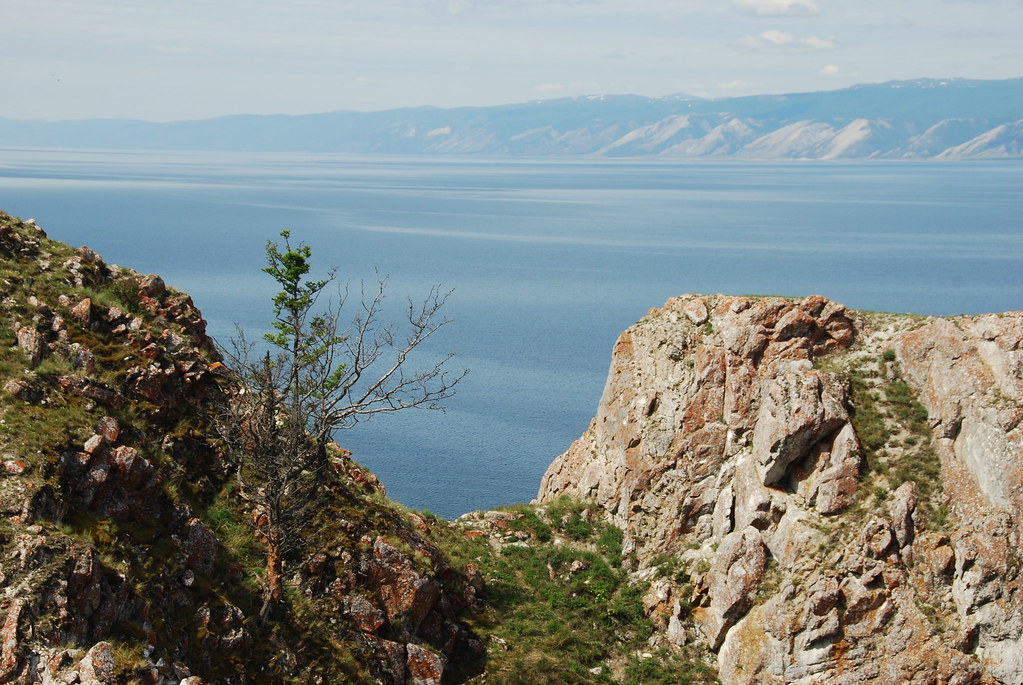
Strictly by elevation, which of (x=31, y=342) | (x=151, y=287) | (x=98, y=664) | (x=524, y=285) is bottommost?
(x=524, y=285)

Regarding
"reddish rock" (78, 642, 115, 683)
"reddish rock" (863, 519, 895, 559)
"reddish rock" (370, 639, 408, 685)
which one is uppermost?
"reddish rock" (78, 642, 115, 683)

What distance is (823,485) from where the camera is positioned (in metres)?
30.1

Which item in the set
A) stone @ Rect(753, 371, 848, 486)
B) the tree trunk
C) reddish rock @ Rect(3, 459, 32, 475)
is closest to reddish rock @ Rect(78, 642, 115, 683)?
reddish rock @ Rect(3, 459, 32, 475)

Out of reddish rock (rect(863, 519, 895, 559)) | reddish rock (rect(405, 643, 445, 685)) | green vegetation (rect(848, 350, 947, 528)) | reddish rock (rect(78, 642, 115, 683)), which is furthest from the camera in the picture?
green vegetation (rect(848, 350, 947, 528))

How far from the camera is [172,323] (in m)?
30.0

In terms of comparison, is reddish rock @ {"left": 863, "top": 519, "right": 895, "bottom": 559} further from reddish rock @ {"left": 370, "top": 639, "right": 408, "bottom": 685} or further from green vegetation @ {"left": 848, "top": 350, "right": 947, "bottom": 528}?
reddish rock @ {"left": 370, "top": 639, "right": 408, "bottom": 685}

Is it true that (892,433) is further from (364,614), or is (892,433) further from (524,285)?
(524,285)

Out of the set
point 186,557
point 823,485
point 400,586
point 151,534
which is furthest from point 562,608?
point 151,534

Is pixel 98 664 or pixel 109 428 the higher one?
pixel 109 428

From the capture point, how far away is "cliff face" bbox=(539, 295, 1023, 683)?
27109 mm

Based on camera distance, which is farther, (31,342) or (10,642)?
(31,342)

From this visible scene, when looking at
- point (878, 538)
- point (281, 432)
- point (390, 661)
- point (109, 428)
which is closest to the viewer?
point (109, 428)

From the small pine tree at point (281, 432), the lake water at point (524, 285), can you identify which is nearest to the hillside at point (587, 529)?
the small pine tree at point (281, 432)

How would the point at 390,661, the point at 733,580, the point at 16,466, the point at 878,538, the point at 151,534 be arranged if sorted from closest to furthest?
1. the point at 16,466
2. the point at 151,534
3. the point at 390,661
4. the point at 878,538
5. the point at 733,580
